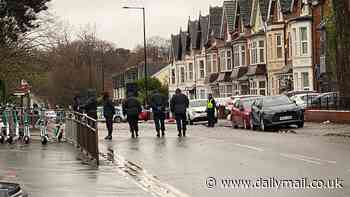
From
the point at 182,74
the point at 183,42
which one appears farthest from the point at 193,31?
the point at 182,74

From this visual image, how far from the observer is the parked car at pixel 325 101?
37438 mm

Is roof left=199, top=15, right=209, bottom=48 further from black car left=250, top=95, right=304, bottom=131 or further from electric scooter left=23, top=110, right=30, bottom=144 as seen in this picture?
electric scooter left=23, top=110, right=30, bottom=144

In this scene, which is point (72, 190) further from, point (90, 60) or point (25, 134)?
point (90, 60)

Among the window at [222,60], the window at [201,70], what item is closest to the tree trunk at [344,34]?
the window at [222,60]

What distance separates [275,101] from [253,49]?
3518 cm

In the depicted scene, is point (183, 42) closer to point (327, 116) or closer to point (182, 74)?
point (182, 74)

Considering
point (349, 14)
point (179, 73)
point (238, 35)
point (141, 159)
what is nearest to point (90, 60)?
point (179, 73)

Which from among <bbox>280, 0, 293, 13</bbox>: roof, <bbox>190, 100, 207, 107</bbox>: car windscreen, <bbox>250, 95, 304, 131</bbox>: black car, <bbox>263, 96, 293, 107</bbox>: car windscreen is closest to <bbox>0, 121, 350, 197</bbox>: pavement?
<bbox>250, 95, 304, 131</bbox>: black car

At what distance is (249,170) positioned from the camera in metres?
15.2

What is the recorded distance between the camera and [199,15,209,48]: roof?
8679cm

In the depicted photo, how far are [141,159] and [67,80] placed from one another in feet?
266

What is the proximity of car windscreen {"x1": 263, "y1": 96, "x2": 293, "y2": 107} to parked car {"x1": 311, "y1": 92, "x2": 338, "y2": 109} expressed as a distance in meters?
4.88
